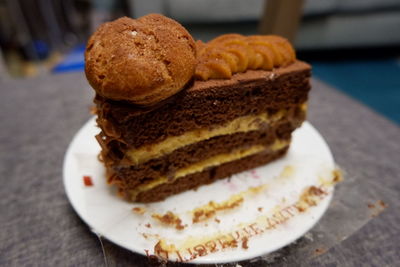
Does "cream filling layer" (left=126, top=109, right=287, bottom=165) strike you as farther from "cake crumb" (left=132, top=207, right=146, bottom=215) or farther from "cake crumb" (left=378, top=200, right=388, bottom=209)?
"cake crumb" (left=378, top=200, right=388, bottom=209)

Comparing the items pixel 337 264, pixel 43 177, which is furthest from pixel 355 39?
pixel 43 177

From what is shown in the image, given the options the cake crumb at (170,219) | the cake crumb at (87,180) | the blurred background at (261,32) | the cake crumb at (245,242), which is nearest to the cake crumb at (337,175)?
the cake crumb at (245,242)

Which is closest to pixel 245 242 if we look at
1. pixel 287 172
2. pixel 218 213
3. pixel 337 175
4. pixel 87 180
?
pixel 218 213

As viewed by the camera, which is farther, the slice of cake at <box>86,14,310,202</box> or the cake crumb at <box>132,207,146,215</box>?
the cake crumb at <box>132,207,146,215</box>

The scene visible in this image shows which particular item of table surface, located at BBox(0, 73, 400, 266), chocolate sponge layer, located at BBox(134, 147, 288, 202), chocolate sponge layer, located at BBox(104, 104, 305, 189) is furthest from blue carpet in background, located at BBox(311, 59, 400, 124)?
chocolate sponge layer, located at BBox(134, 147, 288, 202)

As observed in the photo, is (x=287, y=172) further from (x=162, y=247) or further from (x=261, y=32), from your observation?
(x=261, y=32)

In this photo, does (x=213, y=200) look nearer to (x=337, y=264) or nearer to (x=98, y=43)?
(x=337, y=264)
